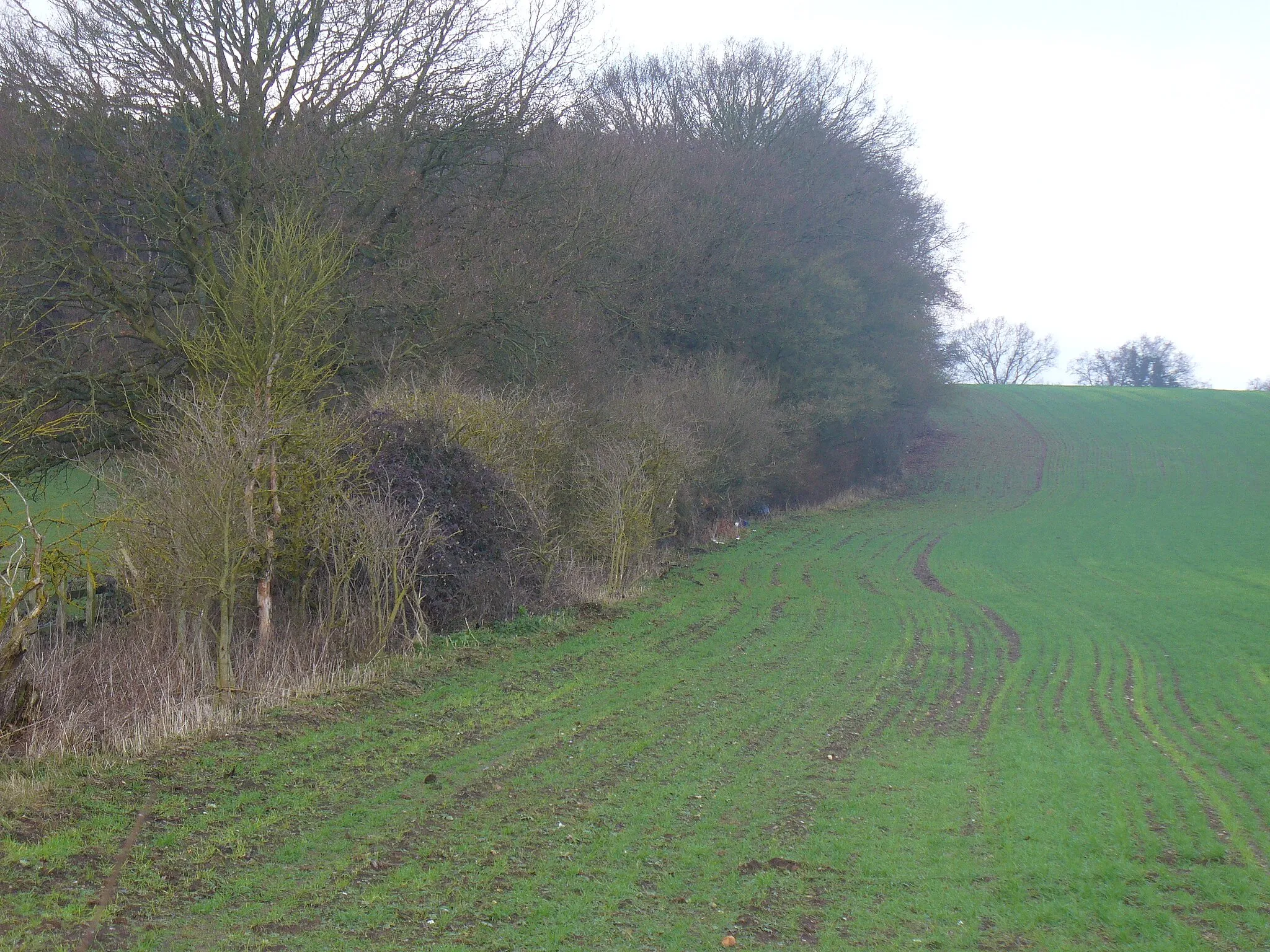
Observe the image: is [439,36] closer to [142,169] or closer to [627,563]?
[142,169]

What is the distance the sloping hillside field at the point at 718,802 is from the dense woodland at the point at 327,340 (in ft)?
5.37

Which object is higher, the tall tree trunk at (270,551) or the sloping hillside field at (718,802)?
the tall tree trunk at (270,551)

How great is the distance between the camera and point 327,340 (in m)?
13.9

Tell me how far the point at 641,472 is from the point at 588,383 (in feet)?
16.3

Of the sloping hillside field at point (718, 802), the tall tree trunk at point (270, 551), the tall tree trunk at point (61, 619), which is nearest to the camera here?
the sloping hillside field at point (718, 802)

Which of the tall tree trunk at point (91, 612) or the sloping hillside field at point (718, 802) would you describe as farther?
the tall tree trunk at point (91, 612)

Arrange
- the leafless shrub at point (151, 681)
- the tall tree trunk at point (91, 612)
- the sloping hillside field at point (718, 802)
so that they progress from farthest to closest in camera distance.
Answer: the tall tree trunk at point (91, 612) → the leafless shrub at point (151, 681) → the sloping hillside field at point (718, 802)

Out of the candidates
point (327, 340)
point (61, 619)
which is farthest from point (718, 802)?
point (327, 340)

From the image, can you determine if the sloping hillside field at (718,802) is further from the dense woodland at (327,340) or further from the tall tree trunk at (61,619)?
the tall tree trunk at (61,619)

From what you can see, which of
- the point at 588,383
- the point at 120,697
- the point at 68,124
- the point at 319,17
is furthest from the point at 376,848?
the point at 588,383

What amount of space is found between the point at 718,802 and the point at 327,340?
962 cm

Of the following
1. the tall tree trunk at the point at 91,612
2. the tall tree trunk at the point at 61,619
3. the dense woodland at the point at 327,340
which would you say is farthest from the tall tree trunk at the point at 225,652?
the tall tree trunk at the point at 91,612

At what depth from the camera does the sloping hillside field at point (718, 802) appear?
5.10 meters

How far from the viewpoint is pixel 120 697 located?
832cm
